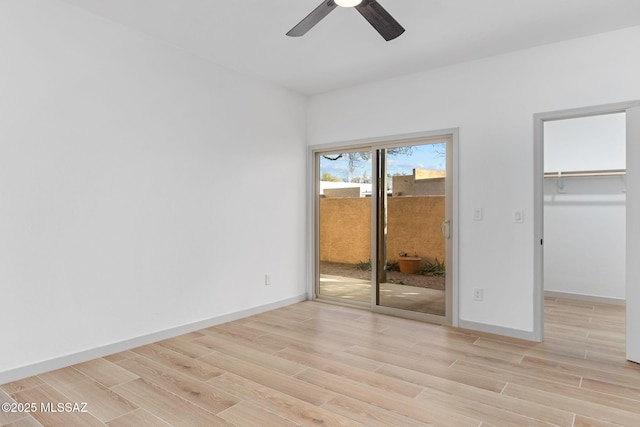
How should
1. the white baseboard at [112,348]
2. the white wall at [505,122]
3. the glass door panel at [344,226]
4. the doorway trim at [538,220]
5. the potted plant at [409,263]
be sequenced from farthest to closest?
1. the glass door panel at [344,226]
2. the potted plant at [409,263]
3. the doorway trim at [538,220]
4. the white wall at [505,122]
5. the white baseboard at [112,348]

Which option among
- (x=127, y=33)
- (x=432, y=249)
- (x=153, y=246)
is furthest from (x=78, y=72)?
(x=432, y=249)

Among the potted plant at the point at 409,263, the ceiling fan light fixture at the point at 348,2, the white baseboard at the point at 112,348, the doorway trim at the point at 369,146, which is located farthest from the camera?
the potted plant at the point at 409,263

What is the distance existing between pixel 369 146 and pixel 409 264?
56.8 inches

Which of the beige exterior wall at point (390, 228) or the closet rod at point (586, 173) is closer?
the beige exterior wall at point (390, 228)

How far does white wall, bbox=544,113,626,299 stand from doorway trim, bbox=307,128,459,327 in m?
2.19

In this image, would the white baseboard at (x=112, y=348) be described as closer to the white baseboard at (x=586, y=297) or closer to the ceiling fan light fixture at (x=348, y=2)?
the ceiling fan light fixture at (x=348, y=2)

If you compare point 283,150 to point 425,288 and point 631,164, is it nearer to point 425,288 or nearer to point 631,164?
point 425,288

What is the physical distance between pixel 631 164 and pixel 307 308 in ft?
11.1

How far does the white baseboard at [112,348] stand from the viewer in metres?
2.61

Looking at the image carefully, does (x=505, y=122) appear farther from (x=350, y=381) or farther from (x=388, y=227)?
(x=350, y=381)

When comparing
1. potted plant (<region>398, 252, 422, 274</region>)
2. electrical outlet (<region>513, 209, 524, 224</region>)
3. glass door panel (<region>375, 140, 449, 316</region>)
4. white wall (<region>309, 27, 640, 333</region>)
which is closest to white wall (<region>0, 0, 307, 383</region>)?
glass door panel (<region>375, 140, 449, 316</region>)

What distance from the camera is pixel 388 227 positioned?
4477 mm

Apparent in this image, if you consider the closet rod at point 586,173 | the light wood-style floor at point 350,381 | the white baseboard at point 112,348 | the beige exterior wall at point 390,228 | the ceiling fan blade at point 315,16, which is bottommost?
the light wood-style floor at point 350,381

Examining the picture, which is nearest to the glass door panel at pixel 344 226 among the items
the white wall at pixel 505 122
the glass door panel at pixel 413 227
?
the glass door panel at pixel 413 227
